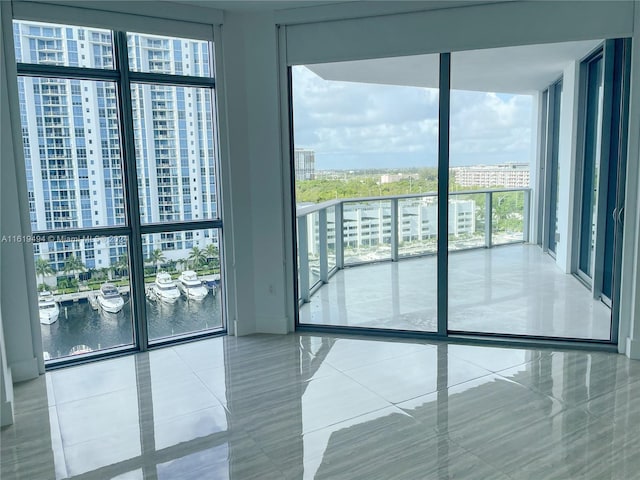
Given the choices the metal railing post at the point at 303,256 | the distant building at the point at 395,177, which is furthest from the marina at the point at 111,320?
the distant building at the point at 395,177

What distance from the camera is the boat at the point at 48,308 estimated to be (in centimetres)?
349

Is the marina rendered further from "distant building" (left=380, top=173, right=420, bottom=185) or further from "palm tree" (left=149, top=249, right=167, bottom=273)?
"distant building" (left=380, top=173, right=420, bottom=185)

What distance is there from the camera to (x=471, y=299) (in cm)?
484

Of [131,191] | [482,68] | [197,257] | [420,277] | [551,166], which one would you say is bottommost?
[420,277]

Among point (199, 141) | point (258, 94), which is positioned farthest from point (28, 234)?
point (258, 94)

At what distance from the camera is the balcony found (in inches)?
167

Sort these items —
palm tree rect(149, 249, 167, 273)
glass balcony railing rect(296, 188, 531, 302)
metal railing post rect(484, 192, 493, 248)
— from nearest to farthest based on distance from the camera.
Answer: palm tree rect(149, 249, 167, 273) < glass balcony railing rect(296, 188, 531, 302) < metal railing post rect(484, 192, 493, 248)

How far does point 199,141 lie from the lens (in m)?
3.97

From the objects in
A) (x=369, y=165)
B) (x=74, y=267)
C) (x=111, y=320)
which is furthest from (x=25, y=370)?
(x=369, y=165)

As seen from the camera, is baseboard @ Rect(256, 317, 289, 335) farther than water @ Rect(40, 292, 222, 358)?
Yes

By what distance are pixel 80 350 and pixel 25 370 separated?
1.32 ft

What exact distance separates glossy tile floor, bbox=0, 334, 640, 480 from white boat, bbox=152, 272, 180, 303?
487 millimetres

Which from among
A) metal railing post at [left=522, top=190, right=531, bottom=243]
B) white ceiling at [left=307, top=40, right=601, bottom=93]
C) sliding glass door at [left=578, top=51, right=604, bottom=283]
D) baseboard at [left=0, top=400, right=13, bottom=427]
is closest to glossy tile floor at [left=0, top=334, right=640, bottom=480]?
baseboard at [left=0, top=400, right=13, bottom=427]

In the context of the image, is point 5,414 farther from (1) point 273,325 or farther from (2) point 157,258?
(1) point 273,325
